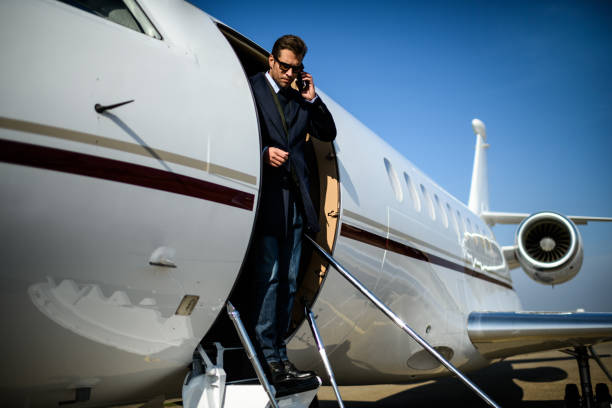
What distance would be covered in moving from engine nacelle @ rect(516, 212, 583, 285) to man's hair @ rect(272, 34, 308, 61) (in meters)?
8.67

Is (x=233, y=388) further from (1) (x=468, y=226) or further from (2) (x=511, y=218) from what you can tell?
(2) (x=511, y=218)

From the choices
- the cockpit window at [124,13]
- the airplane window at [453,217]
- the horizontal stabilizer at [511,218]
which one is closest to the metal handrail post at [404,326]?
the cockpit window at [124,13]

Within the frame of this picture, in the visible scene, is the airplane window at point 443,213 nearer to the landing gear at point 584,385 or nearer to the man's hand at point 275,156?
the landing gear at point 584,385

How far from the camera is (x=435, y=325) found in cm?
531

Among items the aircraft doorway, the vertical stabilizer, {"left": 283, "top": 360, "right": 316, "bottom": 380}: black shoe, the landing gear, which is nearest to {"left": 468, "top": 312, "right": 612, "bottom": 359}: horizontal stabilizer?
the landing gear

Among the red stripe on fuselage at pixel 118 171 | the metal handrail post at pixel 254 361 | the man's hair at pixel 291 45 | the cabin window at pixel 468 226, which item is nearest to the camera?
the red stripe on fuselage at pixel 118 171

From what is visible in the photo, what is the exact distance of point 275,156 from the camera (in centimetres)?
283

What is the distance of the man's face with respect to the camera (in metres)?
2.98

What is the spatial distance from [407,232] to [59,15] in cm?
350

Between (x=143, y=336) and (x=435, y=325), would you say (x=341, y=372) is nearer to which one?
(x=435, y=325)

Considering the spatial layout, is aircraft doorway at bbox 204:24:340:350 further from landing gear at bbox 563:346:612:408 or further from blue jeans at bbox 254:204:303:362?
landing gear at bbox 563:346:612:408

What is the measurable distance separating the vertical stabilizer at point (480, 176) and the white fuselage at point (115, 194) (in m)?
13.0

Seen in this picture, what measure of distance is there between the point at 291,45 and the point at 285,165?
722mm

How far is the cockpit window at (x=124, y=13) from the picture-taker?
2443 millimetres
